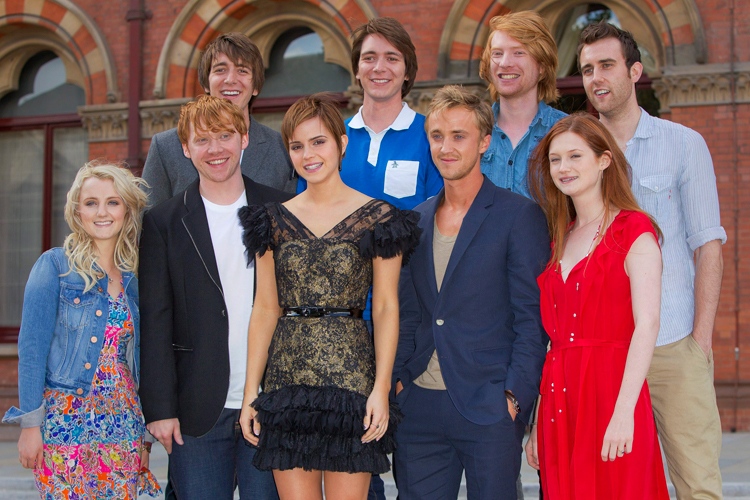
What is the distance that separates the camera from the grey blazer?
164 inches

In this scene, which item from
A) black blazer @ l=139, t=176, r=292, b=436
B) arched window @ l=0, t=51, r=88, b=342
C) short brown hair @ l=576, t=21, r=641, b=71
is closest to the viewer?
black blazer @ l=139, t=176, r=292, b=436

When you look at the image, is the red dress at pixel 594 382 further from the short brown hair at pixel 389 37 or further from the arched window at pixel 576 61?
the arched window at pixel 576 61

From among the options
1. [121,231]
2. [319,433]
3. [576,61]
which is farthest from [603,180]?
[576,61]

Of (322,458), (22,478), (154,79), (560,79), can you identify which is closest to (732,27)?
(560,79)

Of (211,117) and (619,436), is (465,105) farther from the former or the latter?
(619,436)

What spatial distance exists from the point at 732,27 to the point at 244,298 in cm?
688

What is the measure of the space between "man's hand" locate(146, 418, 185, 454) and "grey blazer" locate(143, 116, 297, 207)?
3.49ft

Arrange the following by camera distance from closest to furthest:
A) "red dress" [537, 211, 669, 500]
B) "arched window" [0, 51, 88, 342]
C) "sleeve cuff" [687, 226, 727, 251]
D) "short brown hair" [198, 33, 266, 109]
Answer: "red dress" [537, 211, 669, 500]
"sleeve cuff" [687, 226, 727, 251]
"short brown hair" [198, 33, 266, 109]
"arched window" [0, 51, 88, 342]

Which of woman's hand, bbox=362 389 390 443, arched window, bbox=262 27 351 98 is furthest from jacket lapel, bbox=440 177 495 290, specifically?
arched window, bbox=262 27 351 98

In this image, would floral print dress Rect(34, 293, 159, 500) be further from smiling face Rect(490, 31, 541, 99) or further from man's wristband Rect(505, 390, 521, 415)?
smiling face Rect(490, 31, 541, 99)

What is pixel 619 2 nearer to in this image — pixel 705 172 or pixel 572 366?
pixel 705 172

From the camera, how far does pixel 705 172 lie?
12.2ft

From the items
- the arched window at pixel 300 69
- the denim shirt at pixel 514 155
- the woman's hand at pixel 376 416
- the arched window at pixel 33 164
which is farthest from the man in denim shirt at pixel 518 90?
the arched window at pixel 33 164

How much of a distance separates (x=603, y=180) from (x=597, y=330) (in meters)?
0.61
